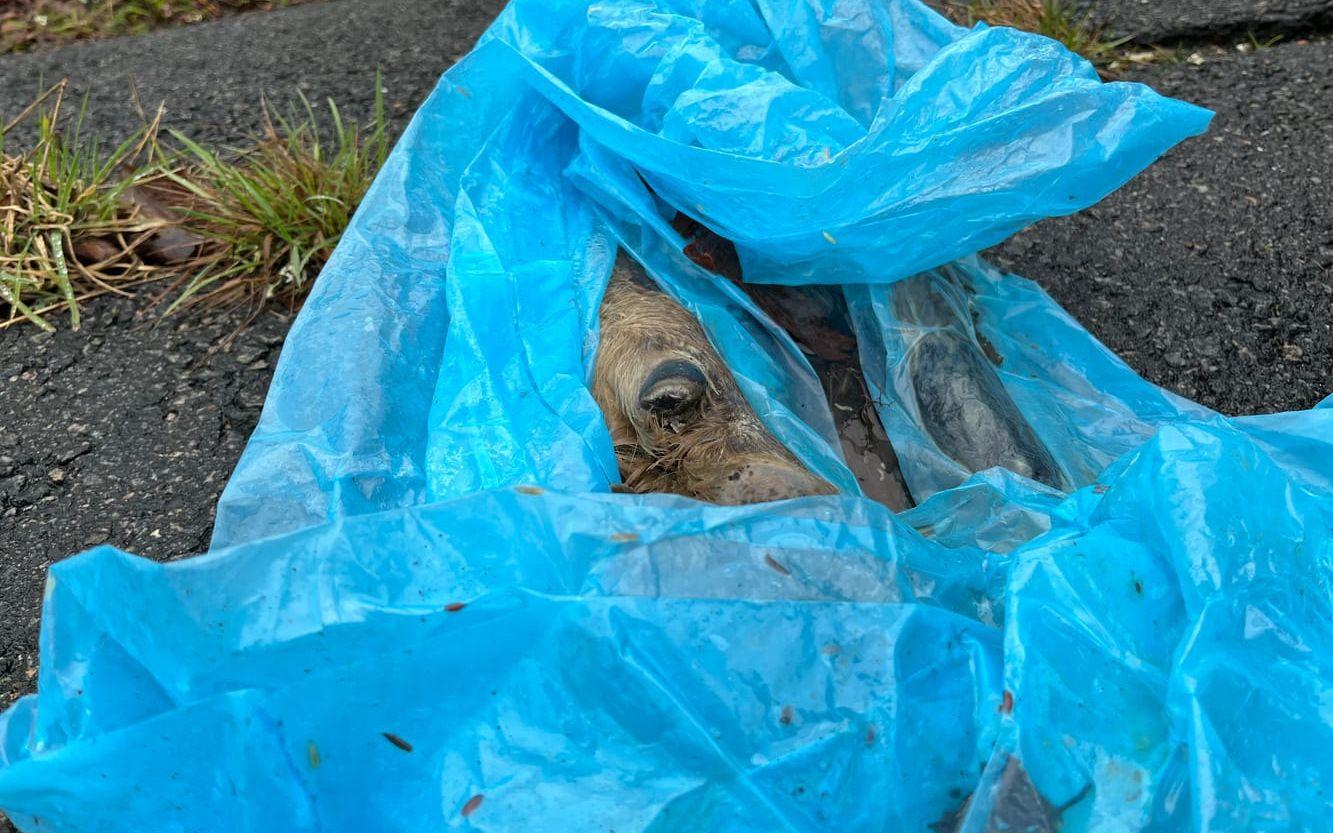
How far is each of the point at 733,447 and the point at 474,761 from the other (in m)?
0.48

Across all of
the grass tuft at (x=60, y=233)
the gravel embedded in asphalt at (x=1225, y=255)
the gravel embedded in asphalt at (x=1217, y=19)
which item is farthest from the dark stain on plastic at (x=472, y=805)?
the gravel embedded in asphalt at (x=1217, y=19)

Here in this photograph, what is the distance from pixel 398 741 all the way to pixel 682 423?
0.51 meters

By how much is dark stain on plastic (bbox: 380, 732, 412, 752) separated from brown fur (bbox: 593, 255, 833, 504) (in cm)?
40

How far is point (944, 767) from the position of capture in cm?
88

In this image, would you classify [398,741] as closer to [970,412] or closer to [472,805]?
[472,805]

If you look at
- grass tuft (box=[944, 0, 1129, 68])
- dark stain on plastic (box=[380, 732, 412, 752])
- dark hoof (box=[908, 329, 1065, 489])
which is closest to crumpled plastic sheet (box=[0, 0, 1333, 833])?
dark stain on plastic (box=[380, 732, 412, 752])

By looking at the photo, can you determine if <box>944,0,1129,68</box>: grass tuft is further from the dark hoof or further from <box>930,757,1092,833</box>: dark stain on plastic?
<box>930,757,1092,833</box>: dark stain on plastic

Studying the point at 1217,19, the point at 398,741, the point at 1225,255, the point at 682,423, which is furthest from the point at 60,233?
the point at 1217,19

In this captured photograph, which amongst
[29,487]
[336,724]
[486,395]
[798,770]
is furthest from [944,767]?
[29,487]

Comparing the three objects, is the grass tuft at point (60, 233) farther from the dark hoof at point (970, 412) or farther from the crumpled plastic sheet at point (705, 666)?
Answer: the dark hoof at point (970, 412)

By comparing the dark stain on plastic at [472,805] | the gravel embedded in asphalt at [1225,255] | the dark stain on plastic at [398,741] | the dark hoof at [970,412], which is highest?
the dark stain on plastic at [398,741]

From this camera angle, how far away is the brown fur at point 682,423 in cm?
115

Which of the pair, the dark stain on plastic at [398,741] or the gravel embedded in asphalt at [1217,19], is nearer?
the dark stain on plastic at [398,741]

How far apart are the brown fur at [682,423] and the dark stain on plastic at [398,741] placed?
1.31 feet
